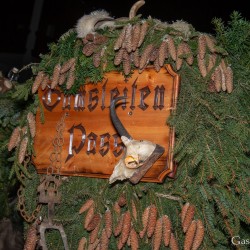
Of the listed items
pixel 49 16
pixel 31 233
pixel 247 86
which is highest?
pixel 49 16

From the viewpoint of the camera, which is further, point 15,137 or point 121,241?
point 15,137

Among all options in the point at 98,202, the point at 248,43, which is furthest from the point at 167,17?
the point at 98,202

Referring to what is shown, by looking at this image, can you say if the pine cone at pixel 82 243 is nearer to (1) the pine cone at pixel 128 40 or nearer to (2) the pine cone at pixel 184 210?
(2) the pine cone at pixel 184 210

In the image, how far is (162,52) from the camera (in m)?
1.62

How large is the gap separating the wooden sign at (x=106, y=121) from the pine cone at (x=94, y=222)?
15 cm

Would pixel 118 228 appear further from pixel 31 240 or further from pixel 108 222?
pixel 31 240

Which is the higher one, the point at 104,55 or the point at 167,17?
the point at 167,17

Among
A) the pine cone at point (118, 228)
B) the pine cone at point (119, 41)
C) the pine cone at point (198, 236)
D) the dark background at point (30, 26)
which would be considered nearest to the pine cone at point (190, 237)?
the pine cone at point (198, 236)

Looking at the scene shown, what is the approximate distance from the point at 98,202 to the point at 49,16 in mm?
3469

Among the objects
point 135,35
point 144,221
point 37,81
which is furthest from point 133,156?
point 37,81

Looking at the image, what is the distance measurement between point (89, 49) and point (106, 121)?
0.29 metres

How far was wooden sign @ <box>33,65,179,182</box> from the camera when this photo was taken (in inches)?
62.6

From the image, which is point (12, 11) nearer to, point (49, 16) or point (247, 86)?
point (49, 16)

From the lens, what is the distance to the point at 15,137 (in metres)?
1.86
